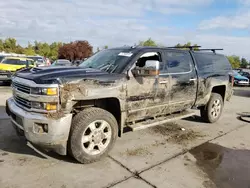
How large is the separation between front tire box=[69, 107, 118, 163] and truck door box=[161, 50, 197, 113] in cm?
158

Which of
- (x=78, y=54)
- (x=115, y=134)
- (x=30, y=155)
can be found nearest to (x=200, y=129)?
(x=115, y=134)

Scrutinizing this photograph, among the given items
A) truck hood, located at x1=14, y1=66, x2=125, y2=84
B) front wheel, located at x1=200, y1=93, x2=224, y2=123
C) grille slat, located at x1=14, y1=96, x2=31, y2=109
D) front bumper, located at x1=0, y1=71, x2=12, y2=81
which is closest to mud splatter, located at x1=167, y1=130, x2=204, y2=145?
front wheel, located at x1=200, y1=93, x2=224, y2=123

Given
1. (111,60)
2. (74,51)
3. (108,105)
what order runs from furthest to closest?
1. (74,51)
2. (111,60)
3. (108,105)

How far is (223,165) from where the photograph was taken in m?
3.73

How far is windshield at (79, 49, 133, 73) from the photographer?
392 cm

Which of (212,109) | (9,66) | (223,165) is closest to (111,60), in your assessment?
(223,165)

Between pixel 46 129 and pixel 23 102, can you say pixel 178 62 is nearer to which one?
pixel 46 129

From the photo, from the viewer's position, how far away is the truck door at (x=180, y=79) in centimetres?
457

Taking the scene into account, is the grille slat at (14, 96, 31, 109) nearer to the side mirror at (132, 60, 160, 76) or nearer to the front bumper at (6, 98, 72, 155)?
the front bumper at (6, 98, 72, 155)

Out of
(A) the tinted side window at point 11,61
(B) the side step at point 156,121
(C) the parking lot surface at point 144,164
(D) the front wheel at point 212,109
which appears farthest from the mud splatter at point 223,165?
(A) the tinted side window at point 11,61

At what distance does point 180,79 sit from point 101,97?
79.7 inches

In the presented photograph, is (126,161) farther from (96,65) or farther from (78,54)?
(78,54)

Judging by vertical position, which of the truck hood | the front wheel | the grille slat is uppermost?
the truck hood

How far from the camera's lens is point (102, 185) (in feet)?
9.70
